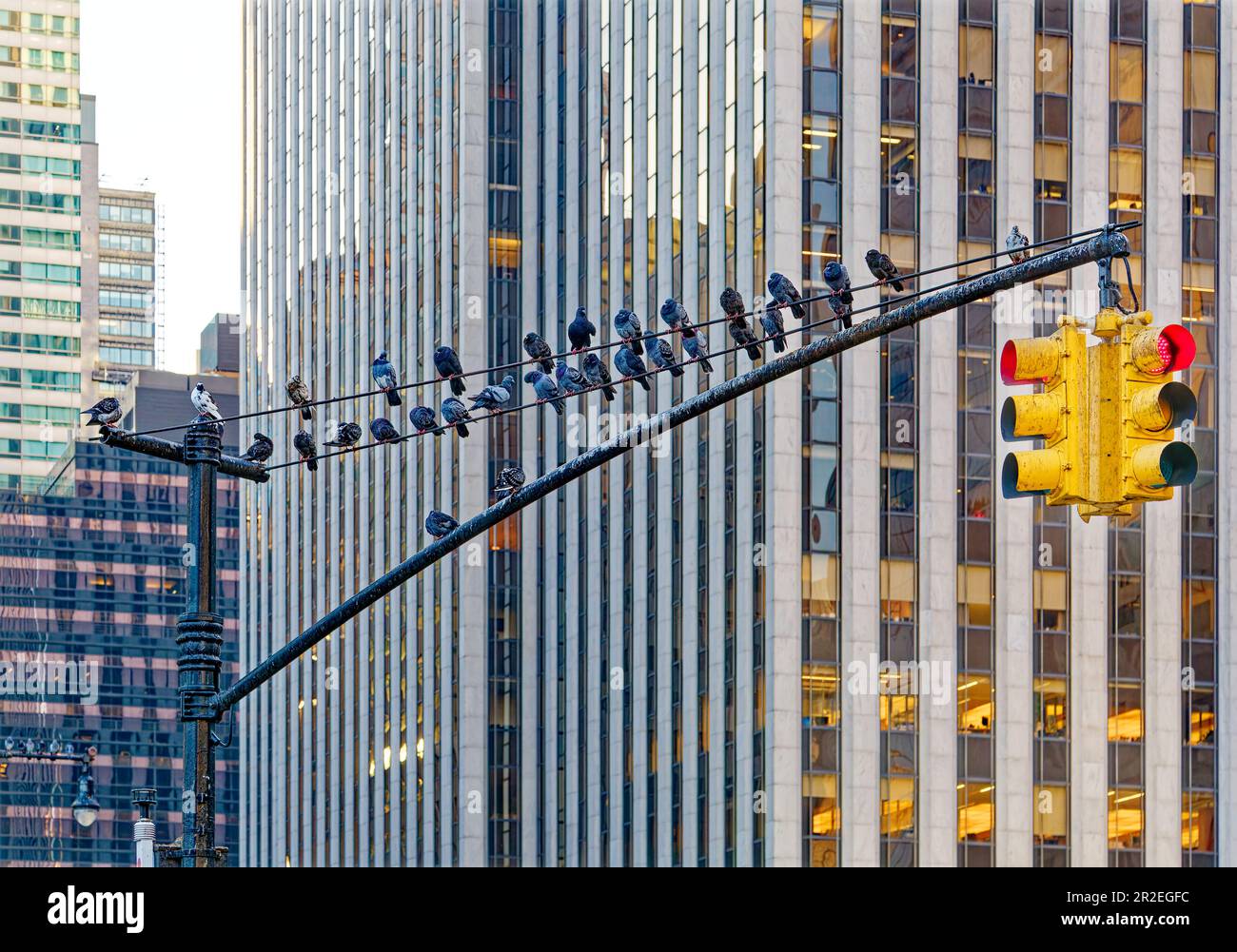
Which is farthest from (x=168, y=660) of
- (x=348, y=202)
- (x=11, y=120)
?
(x=348, y=202)

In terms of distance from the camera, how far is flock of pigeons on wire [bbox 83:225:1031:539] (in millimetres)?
19219

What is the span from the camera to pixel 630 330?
67.7 ft

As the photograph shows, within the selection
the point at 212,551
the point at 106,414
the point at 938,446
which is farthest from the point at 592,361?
the point at 938,446

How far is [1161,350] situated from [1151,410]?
38 cm

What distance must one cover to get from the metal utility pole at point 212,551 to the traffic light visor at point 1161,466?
3.03 metres

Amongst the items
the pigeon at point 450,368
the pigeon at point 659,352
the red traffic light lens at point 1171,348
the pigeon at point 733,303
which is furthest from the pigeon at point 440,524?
the red traffic light lens at point 1171,348

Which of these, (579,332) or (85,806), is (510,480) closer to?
(579,332)

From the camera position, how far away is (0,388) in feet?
624

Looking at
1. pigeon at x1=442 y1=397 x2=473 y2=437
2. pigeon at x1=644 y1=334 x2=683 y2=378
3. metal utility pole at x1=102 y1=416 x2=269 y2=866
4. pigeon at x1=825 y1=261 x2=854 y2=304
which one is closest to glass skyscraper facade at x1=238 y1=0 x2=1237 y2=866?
pigeon at x1=442 y1=397 x2=473 y2=437

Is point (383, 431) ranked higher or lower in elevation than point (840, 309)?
lower

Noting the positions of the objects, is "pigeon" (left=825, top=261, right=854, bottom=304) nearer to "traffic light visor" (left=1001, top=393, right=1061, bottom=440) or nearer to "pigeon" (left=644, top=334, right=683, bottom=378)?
"pigeon" (left=644, top=334, right=683, bottom=378)

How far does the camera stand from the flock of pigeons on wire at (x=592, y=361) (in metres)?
19.2
